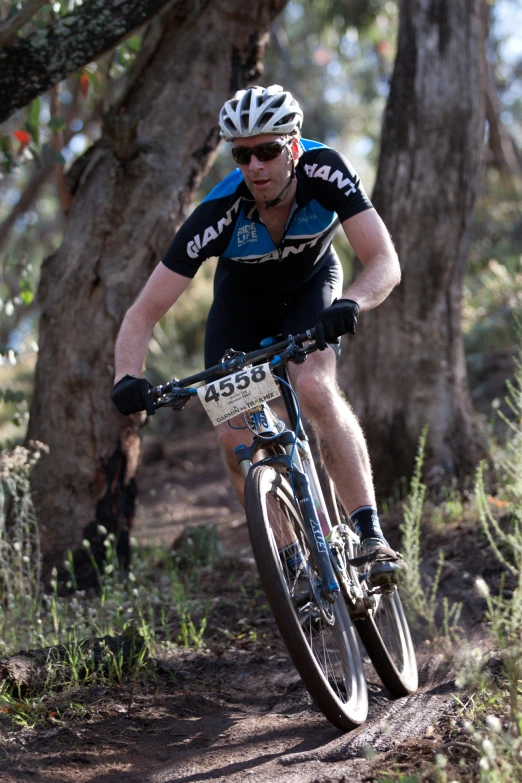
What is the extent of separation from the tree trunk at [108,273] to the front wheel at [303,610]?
241 centimetres

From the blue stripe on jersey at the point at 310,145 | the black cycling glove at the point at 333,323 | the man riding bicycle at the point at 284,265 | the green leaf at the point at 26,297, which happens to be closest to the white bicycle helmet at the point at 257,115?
the man riding bicycle at the point at 284,265

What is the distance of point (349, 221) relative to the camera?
12.3 feet

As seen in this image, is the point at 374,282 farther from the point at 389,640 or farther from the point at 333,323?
the point at 389,640

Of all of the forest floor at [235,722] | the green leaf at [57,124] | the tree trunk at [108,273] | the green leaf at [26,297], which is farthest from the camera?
the green leaf at [57,124]

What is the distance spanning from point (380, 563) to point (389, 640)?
69 cm

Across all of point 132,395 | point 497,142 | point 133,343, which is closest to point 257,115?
point 133,343

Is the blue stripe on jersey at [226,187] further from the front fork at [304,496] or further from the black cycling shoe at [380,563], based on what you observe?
the black cycling shoe at [380,563]

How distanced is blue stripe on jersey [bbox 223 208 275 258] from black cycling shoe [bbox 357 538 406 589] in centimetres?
136

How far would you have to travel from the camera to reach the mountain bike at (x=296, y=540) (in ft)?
10.0

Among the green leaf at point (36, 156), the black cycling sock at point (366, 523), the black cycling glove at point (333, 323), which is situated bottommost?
the black cycling sock at point (366, 523)

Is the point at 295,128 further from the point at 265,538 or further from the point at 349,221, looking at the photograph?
the point at 265,538

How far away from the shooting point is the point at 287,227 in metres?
3.98

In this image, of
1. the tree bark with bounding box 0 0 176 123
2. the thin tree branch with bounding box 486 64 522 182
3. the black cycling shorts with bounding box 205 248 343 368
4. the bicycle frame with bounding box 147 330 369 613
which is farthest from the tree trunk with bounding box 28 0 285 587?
the thin tree branch with bounding box 486 64 522 182

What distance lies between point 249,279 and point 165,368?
893cm
